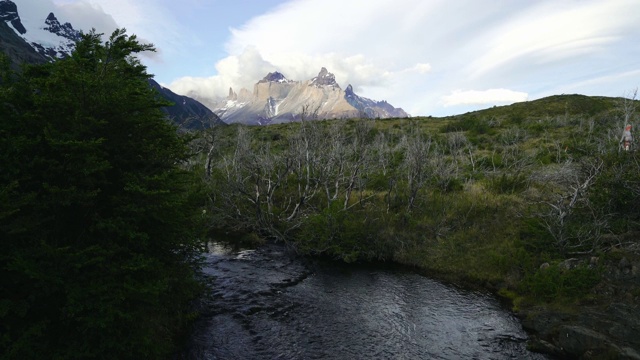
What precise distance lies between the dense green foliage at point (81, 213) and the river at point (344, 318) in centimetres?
273

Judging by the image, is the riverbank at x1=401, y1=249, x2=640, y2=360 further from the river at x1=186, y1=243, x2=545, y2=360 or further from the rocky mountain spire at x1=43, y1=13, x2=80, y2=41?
the rocky mountain spire at x1=43, y1=13, x2=80, y2=41

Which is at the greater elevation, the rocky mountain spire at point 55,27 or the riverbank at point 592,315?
the rocky mountain spire at point 55,27

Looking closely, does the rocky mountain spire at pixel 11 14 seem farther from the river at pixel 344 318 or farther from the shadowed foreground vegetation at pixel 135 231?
the river at pixel 344 318

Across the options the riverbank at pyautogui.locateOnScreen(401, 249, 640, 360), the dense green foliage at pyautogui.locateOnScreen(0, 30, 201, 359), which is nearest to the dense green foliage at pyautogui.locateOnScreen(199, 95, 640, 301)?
the riverbank at pyautogui.locateOnScreen(401, 249, 640, 360)

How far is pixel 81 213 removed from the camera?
26.9ft

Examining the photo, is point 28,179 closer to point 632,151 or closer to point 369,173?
point 369,173

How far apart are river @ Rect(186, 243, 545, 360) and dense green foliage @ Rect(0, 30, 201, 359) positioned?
2.73m

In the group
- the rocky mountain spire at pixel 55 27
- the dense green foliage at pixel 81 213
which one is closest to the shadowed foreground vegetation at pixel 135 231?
→ the dense green foliage at pixel 81 213

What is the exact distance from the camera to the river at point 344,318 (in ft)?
35.6

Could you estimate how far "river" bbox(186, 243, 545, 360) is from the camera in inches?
427

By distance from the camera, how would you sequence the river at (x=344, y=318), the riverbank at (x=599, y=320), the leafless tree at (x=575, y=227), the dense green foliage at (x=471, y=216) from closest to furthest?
the riverbank at (x=599, y=320) → the river at (x=344, y=318) → the leafless tree at (x=575, y=227) → the dense green foliage at (x=471, y=216)

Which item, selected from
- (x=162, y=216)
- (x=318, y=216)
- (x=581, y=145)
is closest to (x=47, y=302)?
(x=162, y=216)

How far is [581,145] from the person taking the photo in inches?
1197

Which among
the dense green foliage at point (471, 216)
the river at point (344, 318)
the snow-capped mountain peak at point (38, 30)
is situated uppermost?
the snow-capped mountain peak at point (38, 30)
